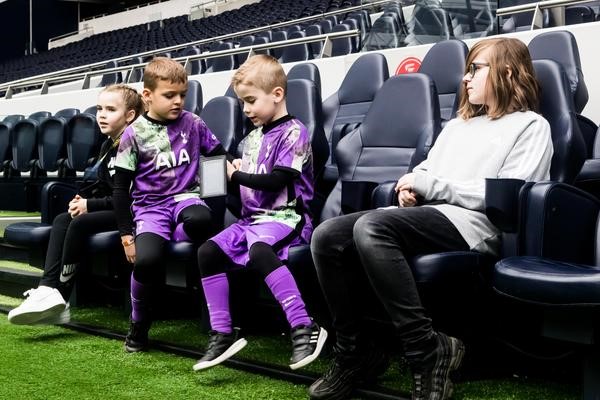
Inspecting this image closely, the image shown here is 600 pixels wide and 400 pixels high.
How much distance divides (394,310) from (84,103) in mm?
5696

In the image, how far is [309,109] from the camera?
250 cm

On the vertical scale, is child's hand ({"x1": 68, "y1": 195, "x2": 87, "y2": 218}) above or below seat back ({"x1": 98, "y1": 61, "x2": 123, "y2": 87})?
below

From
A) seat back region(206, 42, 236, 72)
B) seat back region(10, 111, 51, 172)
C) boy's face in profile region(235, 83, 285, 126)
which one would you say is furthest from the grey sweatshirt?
seat back region(206, 42, 236, 72)

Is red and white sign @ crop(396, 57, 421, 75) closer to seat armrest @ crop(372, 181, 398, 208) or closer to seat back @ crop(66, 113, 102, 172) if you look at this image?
seat back @ crop(66, 113, 102, 172)

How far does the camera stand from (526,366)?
183 cm

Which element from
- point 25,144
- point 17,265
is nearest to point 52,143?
point 25,144

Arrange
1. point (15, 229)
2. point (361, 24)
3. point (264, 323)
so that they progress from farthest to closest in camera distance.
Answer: point (361, 24) → point (15, 229) → point (264, 323)

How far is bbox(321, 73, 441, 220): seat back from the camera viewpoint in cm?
218

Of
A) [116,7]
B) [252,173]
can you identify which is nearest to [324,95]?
[252,173]

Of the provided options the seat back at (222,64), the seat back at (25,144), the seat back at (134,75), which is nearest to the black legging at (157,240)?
the seat back at (25,144)

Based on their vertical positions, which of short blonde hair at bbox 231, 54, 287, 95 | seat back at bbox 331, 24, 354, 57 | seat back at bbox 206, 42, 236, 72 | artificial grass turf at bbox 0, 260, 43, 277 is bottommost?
artificial grass turf at bbox 0, 260, 43, 277

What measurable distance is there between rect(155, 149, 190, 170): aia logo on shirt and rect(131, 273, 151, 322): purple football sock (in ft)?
1.12

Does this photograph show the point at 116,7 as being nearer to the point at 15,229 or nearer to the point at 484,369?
the point at 15,229

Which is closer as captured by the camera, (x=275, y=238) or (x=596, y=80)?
(x=275, y=238)
